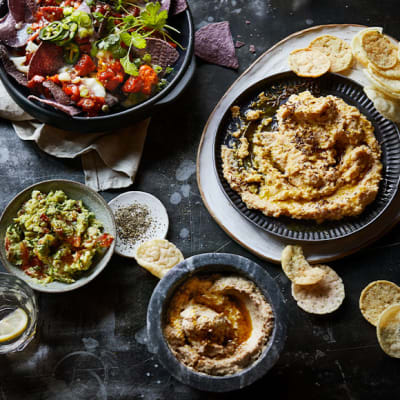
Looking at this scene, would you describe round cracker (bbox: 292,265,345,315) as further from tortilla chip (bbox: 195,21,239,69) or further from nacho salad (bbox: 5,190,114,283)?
tortilla chip (bbox: 195,21,239,69)

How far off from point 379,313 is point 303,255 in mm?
531

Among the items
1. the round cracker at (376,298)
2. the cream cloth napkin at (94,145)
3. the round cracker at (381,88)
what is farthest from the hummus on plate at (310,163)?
the cream cloth napkin at (94,145)

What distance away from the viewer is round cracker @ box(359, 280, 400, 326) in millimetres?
2734

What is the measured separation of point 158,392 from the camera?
2.72m

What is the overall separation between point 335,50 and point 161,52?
104cm

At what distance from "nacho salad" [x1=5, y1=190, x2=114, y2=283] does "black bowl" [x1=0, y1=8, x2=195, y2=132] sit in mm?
414

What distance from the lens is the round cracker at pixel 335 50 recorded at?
2891 mm

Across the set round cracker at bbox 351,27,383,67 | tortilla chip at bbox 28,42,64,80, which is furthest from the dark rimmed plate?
tortilla chip at bbox 28,42,64,80

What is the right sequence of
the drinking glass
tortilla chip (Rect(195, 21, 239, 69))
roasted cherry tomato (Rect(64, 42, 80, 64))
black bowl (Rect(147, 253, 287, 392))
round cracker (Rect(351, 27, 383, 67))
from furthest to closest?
1. tortilla chip (Rect(195, 21, 239, 69))
2. round cracker (Rect(351, 27, 383, 67))
3. roasted cherry tomato (Rect(64, 42, 80, 64))
4. the drinking glass
5. black bowl (Rect(147, 253, 287, 392))

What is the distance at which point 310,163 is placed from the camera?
2748 millimetres

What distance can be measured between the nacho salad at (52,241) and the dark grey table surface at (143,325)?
0.79ft

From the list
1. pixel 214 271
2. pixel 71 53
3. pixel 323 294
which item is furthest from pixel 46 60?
pixel 323 294

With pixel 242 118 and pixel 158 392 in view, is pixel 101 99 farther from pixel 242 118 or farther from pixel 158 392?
pixel 158 392

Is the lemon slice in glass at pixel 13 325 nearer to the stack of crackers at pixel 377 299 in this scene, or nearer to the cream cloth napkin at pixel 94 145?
the cream cloth napkin at pixel 94 145
